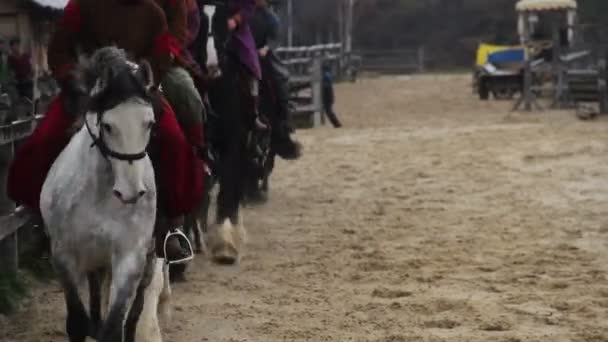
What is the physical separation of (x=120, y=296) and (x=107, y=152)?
708mm

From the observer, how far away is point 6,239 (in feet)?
27.7

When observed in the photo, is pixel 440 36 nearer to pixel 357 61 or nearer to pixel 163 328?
pixel 357 61

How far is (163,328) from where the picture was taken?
749 cm

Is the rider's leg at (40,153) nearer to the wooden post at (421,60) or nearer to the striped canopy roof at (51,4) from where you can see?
the striped canopy roof at (51,4)

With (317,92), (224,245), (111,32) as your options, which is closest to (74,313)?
(111,32)

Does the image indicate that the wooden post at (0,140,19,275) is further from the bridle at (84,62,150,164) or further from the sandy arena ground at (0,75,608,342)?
the bridle at (84,62,150,164)

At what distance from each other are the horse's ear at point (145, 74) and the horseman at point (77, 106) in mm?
482

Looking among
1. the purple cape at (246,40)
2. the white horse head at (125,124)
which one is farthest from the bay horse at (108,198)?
the purple cape at (246,40)

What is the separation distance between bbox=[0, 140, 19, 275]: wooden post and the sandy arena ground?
29 cm

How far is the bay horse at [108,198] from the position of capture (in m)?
5.40

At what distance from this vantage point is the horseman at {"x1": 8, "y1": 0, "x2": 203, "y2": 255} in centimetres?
618

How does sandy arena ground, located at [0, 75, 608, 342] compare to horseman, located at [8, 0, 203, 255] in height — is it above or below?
below

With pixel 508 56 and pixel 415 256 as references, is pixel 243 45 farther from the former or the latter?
pixel 508 56

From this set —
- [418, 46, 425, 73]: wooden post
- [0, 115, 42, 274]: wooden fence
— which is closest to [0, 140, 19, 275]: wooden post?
[0, 115, 42, 274]: wooden fence
